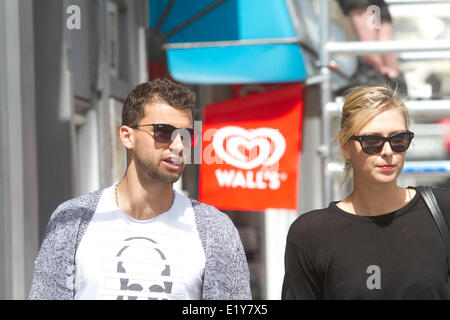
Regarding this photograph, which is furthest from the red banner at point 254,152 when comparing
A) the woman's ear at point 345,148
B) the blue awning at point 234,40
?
the woman's ear at point 345,148

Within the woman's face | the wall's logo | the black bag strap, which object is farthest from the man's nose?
the black bag strap

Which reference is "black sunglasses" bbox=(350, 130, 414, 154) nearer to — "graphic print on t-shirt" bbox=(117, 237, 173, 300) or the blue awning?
"graphic print on t-shirt" bbox=(117, 237, 173, 300)

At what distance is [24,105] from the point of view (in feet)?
17.2

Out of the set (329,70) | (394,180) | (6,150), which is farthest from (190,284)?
(329,70)

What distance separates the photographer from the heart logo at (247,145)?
7633 mm

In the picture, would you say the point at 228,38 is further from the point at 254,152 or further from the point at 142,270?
the point at 142,270

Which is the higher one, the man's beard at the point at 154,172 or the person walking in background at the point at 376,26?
the person walking in background at the point at 376,26

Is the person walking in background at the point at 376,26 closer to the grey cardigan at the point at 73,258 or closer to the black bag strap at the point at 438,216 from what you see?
the black bag strap at the point at 438,216

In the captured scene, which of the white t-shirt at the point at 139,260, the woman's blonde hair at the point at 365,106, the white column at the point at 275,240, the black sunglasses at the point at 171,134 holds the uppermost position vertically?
the woman's blonde hair at the point at 365,106

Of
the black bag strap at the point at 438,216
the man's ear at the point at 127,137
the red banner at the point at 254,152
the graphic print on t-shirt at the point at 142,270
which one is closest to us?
the graphic print on t-shirt at the point at 142,270

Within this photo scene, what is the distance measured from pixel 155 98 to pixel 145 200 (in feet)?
1.32

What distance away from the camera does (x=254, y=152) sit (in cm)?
797

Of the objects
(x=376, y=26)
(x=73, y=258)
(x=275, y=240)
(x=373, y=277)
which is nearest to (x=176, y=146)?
(x=73, y=258)
